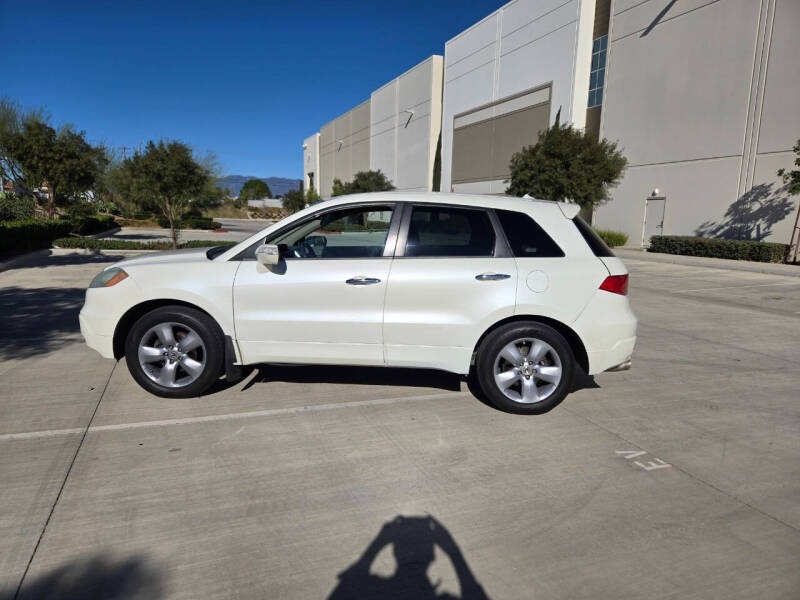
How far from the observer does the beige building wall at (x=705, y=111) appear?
798 inches

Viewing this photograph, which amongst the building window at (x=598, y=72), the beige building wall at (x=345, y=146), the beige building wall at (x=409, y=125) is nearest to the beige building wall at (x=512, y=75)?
the building window at (x=598, y=72)

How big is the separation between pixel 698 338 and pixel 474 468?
17.5ft

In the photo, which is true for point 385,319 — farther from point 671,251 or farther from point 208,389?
point 671,251

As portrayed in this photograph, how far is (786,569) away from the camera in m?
2.45

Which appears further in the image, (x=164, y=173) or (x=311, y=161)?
(x=311, y=161)

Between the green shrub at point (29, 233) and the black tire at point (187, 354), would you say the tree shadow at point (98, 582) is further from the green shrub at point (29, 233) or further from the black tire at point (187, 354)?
the green shrub at point (29, 233)

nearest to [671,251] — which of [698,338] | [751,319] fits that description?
[751,319]

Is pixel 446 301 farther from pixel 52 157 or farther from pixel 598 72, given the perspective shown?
pixel 598 72

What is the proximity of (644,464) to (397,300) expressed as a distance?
2.12 m

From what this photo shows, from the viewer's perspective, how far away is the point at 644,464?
3.48m

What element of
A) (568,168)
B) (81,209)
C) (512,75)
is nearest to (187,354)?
(568,168)

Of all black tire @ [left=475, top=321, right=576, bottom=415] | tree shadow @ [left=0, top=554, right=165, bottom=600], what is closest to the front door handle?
black tire @ [left=475, top=321, right=576, bottom=415]

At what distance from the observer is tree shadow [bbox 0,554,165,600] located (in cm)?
220

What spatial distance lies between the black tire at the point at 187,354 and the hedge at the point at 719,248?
21361 millimetres
